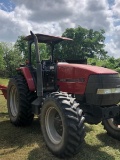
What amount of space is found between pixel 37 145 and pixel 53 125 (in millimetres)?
589

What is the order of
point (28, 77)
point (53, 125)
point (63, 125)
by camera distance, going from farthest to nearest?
point (28, 77), point (53, 125), point (63, 125)

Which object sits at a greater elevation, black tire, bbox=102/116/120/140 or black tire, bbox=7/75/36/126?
black tire, bbox=7/75/36/126

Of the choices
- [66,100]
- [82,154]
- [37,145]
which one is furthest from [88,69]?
[37,145]

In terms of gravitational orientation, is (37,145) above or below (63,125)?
below

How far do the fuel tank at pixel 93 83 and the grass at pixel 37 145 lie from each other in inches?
39.6

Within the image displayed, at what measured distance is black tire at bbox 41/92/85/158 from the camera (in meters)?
4.80

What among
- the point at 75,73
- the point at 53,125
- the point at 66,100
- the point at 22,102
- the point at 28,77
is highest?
the point at 75,73

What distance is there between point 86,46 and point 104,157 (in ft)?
224

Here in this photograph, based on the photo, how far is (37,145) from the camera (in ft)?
19.4

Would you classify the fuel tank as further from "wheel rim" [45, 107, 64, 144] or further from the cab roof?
the cab roof

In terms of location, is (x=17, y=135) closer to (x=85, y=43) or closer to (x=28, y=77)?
(x=28, y=77)

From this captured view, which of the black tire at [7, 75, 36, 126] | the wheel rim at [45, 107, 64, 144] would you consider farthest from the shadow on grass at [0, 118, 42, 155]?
the wheel rim at [45, 107, 64, 144]

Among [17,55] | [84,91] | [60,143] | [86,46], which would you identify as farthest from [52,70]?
[86,46]

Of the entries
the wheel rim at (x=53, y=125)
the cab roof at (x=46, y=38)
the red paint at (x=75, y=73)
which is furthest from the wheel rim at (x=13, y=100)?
the wheel rim at (x=53, y=125)
